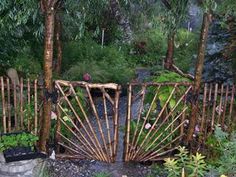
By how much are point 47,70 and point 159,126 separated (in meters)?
1.76

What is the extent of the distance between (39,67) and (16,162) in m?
5.04

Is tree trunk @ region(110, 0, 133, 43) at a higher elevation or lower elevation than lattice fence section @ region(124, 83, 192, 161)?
higher

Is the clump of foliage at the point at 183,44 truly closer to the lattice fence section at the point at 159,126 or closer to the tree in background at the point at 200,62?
the lattice fence section at the point at 159,126

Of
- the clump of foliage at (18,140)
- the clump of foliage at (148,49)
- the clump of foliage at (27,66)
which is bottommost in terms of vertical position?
the clump of foliage at (18,140)

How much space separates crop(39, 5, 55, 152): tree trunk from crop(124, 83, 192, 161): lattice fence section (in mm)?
1103

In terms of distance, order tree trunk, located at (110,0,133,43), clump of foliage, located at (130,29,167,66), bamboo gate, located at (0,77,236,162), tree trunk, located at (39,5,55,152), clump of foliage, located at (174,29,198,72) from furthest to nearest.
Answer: clump of foliage, located at (130,29,167,66)
clump of foliage, located at (174,29,198,72)
tree trunk, located at (110,0,133,43)
bamboo gate, located at (0,77,236,162)
tree trunk, located at (39,5,55,152)

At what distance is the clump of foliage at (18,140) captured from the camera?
506 cm

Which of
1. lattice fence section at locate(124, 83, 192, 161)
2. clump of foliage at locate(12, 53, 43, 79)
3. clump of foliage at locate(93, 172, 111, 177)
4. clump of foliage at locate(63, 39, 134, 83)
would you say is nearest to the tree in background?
lattice fence section at locate(124, 83, 192, 161)

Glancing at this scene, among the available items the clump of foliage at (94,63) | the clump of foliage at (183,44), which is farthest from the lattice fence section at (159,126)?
the clump of foliage at (183,44)

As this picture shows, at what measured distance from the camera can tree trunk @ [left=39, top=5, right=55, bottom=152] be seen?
194 inches

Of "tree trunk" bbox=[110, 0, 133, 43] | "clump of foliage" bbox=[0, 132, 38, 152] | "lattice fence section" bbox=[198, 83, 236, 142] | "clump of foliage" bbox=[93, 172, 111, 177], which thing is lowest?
"clump of foliage" bbox=[93, 172, 111, 177]

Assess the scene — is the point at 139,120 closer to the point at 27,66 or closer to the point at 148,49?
the point at 27,66

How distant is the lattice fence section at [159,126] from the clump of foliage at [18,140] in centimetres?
132

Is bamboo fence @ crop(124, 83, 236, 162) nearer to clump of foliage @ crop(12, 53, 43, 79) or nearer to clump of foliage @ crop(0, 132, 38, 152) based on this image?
clump of foliage @ crop(0, 132, 38, 152)
